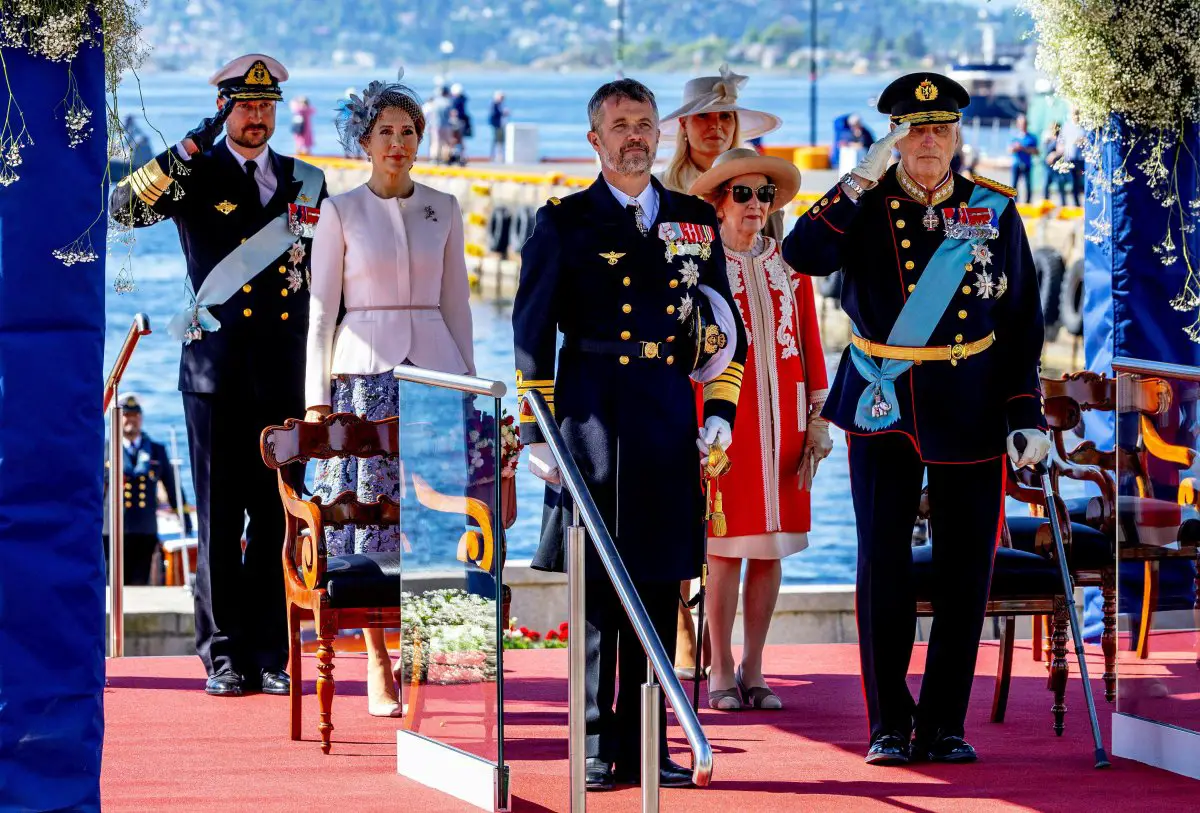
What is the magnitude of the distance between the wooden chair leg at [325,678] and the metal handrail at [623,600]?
1036mm

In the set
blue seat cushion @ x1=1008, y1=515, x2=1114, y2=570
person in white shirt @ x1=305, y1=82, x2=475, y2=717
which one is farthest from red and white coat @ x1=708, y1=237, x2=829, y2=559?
person in white shirt @ x1=305, y1=82, x2=475, y2=717

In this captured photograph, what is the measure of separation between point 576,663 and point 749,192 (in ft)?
7.38

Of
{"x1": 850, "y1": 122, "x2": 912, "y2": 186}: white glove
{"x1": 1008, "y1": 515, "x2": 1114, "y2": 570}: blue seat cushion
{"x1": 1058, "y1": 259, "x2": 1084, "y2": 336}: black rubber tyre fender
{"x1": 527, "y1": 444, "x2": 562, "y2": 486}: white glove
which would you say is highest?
{"x1": 1058, "y1": 259, "x2": 1084, "y2": 336}: black rubber tyre fender

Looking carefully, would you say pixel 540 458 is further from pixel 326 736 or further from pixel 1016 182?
pixel 1016 182

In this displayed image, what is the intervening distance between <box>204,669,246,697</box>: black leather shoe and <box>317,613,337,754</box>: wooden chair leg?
924 mm

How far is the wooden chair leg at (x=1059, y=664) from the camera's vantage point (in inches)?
250

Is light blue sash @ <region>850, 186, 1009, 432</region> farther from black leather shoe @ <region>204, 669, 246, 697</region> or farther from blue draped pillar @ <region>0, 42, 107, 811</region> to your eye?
black leather shoe @ <region>204, 669, 246, 697</region>

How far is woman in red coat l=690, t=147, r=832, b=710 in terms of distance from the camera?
687cm

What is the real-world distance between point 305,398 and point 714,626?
1.48 metres

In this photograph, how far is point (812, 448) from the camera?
6.98 meters

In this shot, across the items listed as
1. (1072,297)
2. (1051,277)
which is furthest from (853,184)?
(1051,277)

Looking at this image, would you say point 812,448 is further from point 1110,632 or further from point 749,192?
point 1110,632

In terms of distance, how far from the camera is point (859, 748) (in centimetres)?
617

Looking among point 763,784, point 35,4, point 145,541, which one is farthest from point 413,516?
point 145,541
